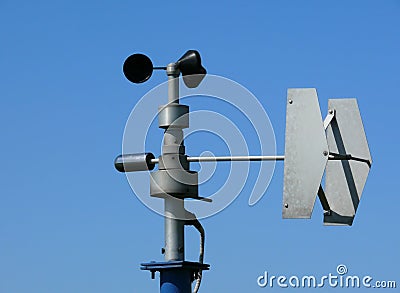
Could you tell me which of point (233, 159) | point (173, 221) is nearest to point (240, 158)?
point (233, 159)

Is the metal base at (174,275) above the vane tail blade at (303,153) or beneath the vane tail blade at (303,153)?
beneath

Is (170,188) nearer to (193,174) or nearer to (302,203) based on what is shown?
(193,174)

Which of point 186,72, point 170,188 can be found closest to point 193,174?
point 170,188

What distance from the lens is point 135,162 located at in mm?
13492

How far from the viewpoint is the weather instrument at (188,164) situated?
13.2 m

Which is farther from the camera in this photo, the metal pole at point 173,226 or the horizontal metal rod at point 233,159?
the metal pole at point 173,226

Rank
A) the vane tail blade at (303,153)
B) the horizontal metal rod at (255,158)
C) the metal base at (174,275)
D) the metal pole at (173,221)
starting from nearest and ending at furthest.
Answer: the vane tail blade at (303,153) → the horizontal metal rod at (255,158) → the metal base at (174,275) → the metal pole at (173,221)

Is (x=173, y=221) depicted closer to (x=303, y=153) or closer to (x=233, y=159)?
(x=233, y=159)

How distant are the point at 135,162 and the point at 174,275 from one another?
139 centimetres

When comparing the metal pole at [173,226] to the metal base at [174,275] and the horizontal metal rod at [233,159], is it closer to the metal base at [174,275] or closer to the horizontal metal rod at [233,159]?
the metal base at [174,275]

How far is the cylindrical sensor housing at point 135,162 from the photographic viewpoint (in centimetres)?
1345

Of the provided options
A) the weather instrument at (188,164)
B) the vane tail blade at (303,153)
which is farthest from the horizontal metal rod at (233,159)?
the vane tail blade at (303,153)

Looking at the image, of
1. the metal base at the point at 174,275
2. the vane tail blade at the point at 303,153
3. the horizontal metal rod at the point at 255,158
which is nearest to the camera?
the vane tail blade at the point at 303,153

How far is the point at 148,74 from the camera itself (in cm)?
1374
